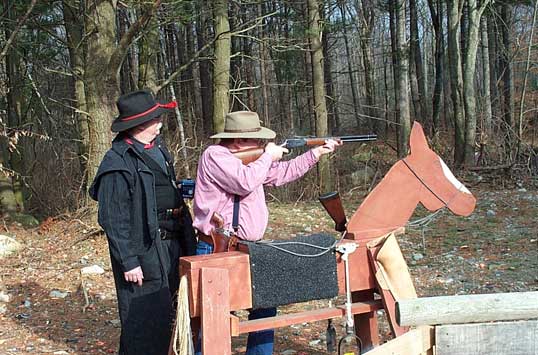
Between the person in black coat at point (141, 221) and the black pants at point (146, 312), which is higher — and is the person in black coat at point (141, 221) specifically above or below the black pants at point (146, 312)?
above

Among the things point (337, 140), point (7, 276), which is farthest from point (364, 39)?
point (337, 140)

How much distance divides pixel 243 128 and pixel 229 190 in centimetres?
41

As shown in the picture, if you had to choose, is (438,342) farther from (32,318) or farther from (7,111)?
(7,111)

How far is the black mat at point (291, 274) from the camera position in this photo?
3.22 m

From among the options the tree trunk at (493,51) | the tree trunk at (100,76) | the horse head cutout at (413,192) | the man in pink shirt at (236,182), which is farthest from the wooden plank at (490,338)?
the tree trunk at (493,51)

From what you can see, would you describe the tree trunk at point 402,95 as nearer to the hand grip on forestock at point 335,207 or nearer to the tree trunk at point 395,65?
the tree trunk at point 395,65

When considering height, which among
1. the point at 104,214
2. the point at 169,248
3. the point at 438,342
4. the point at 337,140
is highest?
the point at 337,140

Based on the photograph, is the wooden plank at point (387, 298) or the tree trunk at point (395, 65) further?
the tree trunk at point (395, 65)

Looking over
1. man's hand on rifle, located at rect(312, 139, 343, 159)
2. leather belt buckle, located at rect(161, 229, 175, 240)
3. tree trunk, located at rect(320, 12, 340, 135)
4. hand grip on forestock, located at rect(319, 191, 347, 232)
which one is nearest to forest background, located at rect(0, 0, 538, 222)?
tree trunk, located at rect(320, 12, 340, 135)

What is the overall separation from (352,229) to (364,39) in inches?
700

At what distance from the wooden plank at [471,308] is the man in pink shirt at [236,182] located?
1.11 metres

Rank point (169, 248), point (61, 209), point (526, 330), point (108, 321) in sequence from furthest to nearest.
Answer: point (61, 209) < point (108, 321) < point (169, 248) < point (526, 330)

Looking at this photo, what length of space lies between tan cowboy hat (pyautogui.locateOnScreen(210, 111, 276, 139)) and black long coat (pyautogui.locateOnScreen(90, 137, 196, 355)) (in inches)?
22.0

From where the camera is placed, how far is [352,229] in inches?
141
